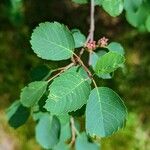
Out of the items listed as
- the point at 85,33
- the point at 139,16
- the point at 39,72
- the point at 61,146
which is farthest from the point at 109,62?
the point at 85,33

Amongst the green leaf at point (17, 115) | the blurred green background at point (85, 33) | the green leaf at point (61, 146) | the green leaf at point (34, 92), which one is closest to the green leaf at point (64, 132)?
the green leaf at point (61, 146)

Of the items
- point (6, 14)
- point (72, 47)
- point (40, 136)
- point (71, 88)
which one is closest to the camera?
point (71, 88)

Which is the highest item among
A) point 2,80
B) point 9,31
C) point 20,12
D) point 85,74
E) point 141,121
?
point 85,74

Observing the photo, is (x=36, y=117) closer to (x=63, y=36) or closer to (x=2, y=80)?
(x=63, y=36)

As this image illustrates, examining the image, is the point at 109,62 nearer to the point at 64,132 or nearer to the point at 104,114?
the point at 104,114

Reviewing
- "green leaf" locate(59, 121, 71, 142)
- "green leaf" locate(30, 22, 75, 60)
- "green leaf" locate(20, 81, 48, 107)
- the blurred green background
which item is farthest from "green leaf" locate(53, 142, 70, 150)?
the blurred green background

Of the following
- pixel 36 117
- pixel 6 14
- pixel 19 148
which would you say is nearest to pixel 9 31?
pixel 6 14
